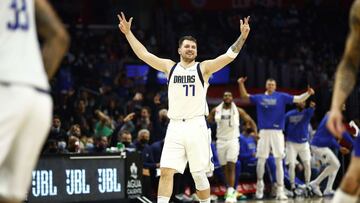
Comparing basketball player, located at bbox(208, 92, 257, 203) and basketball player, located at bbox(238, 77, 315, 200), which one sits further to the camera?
basketball player, located at bbox(238, 77, 315, 200)

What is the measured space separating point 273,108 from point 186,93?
6.56 m

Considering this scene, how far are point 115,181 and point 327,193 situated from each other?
5477 millimetres

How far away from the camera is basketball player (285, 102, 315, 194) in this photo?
17.1 m

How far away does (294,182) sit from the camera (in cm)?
1714

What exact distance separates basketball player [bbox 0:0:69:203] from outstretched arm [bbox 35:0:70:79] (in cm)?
14

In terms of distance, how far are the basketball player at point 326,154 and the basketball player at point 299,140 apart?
265mm

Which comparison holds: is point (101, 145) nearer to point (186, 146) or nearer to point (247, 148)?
point (247, 148)

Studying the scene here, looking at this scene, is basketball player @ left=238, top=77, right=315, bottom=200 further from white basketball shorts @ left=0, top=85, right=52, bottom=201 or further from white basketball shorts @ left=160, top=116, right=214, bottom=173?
white basketball shorts @ left=0, top=85, right=52, bottom=201

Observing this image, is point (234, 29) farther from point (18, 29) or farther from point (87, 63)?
point (18, 29)

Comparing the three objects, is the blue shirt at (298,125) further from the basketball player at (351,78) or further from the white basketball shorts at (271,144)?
the basketball player at (351,78)

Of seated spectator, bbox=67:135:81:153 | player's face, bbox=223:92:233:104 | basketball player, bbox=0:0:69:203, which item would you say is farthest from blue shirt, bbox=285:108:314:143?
basketball player, bbox=0:0:69:203

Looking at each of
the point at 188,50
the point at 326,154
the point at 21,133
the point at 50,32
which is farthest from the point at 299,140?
the point at 21,133

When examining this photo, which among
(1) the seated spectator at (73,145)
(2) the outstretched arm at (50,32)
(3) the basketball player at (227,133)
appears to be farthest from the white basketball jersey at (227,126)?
(2) the outstretched arm at (50,32)

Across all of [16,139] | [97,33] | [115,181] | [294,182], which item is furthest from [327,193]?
[16,139]
